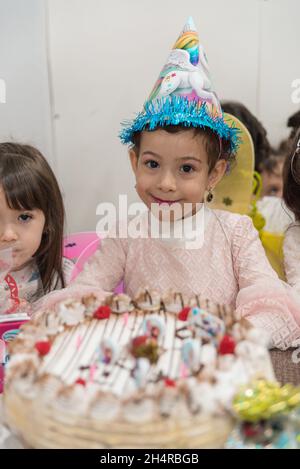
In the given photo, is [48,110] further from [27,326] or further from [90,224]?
[27,326]

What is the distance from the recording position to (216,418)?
562 millimetres

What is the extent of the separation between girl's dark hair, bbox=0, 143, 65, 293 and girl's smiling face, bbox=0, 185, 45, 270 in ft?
0.04

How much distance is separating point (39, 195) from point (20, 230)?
0.09 meters

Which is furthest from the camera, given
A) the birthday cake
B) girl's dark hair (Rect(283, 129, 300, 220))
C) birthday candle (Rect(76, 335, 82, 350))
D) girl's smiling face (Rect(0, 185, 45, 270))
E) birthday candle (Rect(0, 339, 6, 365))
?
girl's dark hair (Rect(283, 129, 300, 220))

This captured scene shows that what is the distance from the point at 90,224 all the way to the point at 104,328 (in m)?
0.88

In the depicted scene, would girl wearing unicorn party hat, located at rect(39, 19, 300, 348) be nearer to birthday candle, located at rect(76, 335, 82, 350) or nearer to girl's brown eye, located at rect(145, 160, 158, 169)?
girl's brown eye, located at rect(145, 160, 158, 169)

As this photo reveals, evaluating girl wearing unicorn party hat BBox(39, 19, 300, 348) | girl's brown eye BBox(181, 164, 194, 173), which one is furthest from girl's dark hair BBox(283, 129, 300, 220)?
girl's brown eye BBox(181, 164, 194, 173)

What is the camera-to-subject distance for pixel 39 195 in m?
1.15

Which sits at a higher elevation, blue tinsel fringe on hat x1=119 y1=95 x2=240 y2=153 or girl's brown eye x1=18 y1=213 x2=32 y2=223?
blue tinsel fringe on hat x1=119 y1=95 x2=240 y2=153

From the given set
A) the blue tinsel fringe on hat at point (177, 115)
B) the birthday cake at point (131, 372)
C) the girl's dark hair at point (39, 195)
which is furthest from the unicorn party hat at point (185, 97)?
the birthday cake at point (131, 372)

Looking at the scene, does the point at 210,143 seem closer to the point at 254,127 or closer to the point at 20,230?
the point at 20,230

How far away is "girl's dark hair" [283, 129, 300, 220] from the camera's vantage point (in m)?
1.25

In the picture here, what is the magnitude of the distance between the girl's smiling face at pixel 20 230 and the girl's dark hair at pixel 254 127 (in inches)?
28.3

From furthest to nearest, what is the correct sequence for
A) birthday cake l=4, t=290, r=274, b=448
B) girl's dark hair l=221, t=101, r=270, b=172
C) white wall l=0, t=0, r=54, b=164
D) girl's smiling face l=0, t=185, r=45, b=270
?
girl's dark hair l=221, t=101, r=270, b=172
white wall l=0, t=0, r=54, b=164
girl's smiling face l=0, t=185, r=45, b=270
birthday cake l=4, t=290, r=274, b=448
